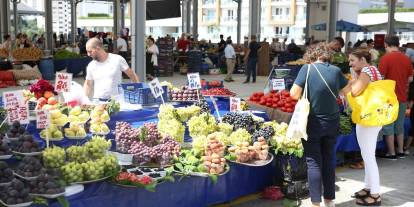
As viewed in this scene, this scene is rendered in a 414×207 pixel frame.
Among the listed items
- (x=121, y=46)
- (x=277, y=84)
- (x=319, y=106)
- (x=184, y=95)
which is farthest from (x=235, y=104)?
(x=121, y=46)

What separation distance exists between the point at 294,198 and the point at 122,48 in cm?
1370

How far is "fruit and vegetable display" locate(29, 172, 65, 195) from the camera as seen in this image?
315 cm

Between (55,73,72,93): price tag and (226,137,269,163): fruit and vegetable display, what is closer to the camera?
(226,137,269,163): fruit and vegetable display

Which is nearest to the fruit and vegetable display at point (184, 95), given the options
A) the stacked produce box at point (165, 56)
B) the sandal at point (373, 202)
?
the sandal at point (373, 202)

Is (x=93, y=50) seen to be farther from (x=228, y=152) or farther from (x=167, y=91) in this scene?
(x=228, y=152)

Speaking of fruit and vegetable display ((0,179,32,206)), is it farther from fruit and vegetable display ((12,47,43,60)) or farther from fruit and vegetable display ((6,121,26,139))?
fruit and vegetable display ((12,47,43,60))

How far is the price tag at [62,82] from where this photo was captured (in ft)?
A: 15.1

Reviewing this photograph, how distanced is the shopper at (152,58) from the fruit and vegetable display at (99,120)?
1169 centimetres

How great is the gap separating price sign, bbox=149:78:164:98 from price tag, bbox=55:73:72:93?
100cm

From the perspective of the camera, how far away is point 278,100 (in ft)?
21.1

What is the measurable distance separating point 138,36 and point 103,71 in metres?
3.69

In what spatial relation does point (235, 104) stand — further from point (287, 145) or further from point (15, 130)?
point (15, 130)

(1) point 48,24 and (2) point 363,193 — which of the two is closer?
(2) point 363,193

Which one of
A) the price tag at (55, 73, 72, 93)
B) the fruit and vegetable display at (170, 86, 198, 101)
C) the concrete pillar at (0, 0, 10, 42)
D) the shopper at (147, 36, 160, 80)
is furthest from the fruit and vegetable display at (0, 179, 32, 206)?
the concrete pillar at (0, 0, 10, 42)
